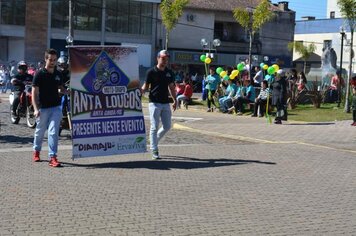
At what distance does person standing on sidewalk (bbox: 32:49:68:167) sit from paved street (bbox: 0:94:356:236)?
0.46m

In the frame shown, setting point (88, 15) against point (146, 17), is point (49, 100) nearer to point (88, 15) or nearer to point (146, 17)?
point (88, 15)

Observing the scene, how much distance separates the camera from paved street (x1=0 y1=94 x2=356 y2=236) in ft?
21.2

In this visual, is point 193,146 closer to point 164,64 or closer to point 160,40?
point 164,64

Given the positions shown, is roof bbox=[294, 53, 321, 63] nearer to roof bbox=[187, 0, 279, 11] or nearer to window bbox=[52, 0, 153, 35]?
roof bbox=[187, 0, 279, 11]

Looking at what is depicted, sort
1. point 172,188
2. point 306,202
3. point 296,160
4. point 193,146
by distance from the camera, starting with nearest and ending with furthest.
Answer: point 306,202, point 172,188, point 296,160, point 193,146

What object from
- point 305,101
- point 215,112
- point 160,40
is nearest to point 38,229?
point 215,112

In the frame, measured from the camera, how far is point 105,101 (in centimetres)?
1040

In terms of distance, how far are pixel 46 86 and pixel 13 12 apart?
46.0 meters

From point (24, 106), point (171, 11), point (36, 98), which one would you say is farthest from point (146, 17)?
point (36, 98)

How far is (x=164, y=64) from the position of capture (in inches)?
420

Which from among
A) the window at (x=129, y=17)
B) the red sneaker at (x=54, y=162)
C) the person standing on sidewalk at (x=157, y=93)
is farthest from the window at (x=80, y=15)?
the red sneaker at (x=54, y=162)

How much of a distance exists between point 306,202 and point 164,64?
13.0 feet

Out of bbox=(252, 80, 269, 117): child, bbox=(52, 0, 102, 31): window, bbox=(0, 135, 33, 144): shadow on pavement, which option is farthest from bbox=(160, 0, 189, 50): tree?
bbox=(0, 135, 33, 144): shadow on pavement

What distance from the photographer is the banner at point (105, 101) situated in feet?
33.0
